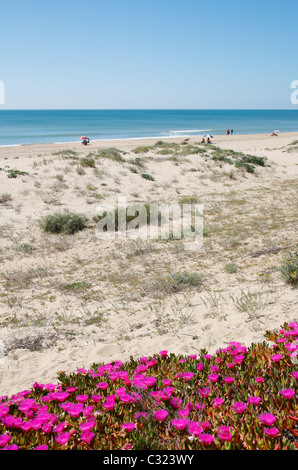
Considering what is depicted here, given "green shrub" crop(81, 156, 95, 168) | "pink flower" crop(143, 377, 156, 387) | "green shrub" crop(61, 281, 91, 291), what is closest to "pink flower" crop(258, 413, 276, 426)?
"pink flower" crop(143, 377, 156, 387)

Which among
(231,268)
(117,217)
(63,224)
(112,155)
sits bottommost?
(231,268)

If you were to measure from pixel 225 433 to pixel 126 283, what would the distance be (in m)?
4.52

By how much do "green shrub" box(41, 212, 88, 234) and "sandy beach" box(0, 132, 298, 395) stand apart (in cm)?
22

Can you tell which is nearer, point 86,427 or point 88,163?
point 86,427

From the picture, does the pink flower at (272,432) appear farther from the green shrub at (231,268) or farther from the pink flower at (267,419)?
the green shrub at (231,268)

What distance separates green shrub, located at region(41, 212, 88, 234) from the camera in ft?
31.7

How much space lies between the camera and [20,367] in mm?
4102

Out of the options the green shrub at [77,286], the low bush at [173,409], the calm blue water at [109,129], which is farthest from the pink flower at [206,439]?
the calm blue water at [109,129]

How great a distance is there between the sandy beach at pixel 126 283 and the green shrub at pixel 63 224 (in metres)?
0.22

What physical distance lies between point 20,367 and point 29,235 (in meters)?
5.78

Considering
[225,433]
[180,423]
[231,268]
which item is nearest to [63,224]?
[231,268]

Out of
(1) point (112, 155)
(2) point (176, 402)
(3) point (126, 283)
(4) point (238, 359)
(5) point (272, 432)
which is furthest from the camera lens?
(1) point (112, 155)

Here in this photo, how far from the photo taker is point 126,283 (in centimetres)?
647

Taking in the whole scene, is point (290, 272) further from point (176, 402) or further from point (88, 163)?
point (88, 163)
